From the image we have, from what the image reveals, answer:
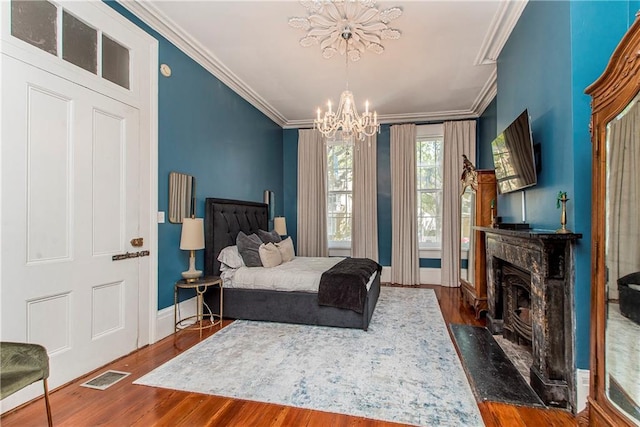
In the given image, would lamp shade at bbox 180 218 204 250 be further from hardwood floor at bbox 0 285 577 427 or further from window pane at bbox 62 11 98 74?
window pane at bbox 62 11 98 74

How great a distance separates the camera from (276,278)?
135 inches

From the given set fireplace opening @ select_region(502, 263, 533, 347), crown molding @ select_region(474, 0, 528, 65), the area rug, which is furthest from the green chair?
crown molding @ select_region(474, 0, 528, 65)

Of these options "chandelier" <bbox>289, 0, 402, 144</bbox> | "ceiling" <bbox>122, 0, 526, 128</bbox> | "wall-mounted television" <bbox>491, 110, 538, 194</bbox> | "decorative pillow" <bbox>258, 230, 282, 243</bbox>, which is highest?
"ceiling" <bbox>122, 0, 526, 128</bbox>

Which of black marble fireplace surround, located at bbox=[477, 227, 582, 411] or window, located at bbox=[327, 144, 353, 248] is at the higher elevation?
window, located at bbox=[327, 144, 353, 248]

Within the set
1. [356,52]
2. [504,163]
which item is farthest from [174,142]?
[504,163]

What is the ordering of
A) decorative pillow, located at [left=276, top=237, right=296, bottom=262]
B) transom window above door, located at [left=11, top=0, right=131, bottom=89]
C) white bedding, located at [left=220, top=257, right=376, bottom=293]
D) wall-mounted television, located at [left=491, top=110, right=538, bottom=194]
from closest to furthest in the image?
transom window above door, located at [left=11, top=0, right=131, bottom=89]
wall-mounted television, located at [left=491, top=110, right=538, bottom=194]
white bedding, located at [left=220, top=257, right=376, bottom=293]
decorative pillow, located at [left=276, top=237, right=296, bottom=262]

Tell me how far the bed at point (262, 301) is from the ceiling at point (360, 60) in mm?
1720

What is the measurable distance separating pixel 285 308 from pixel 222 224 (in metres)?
1.33

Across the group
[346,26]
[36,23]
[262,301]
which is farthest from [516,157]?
[36,23]

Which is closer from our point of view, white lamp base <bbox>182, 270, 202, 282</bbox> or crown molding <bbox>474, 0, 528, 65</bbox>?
crown molding <bbox>474, 0, 528, 65</bbox>

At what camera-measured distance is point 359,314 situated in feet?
10.3

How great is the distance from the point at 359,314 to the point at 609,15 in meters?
2.89

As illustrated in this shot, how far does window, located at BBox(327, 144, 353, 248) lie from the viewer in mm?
5961

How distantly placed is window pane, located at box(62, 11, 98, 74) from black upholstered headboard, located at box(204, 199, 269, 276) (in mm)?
1719
